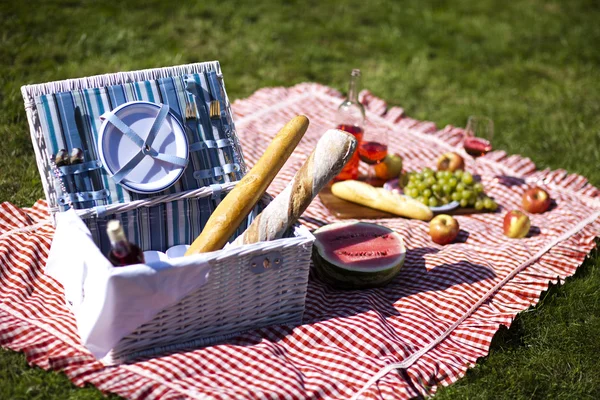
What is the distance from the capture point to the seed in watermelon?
137 inches

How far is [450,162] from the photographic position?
4.72 m

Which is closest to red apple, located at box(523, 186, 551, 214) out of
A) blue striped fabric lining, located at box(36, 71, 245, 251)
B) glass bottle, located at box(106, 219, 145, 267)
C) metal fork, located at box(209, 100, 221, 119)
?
blue striped fabric lining, located at box(36, 71, 245, 251)

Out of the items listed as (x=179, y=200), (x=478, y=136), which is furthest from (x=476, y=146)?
(x=179, y=200)

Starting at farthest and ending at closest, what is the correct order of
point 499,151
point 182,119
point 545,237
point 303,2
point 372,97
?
point 303,2 → point 372,97 → point 499,151 → point 545,237 → point 182,119

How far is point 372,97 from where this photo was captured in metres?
5.77

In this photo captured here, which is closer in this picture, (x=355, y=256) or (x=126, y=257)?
(x=126, y=257)

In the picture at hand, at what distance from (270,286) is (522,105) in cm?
393

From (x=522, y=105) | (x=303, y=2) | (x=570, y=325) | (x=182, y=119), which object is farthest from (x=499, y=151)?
(x=303, y=2)

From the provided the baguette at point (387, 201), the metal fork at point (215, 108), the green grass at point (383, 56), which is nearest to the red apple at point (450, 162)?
the baguette at point (387, 201)

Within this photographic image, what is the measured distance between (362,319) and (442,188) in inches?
56.1

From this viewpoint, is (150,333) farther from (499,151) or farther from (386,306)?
(499,151)

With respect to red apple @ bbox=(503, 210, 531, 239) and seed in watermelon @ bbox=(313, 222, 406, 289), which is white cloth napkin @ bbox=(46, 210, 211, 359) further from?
red apple @ bbox=(503, 210, 531, 239)

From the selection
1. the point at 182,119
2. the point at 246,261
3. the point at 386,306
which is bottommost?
the point at 386,306

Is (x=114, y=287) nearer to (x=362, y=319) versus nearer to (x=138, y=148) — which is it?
(x=138, y=148)
